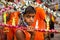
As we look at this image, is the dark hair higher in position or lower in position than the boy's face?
higher

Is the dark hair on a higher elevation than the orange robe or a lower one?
higher

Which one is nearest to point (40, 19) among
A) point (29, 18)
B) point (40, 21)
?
point (40, 21)

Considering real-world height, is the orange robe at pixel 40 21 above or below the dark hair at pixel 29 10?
below

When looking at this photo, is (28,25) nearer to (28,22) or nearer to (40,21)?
(28,22)

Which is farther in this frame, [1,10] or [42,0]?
[42,0]

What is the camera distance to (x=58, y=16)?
2346 millimetres

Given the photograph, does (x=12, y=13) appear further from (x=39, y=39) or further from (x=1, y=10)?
(x=39, y=39)

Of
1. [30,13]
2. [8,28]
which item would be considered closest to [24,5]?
[30,13]

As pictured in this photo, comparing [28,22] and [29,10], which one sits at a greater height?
[29,10]

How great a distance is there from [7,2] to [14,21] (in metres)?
0.21

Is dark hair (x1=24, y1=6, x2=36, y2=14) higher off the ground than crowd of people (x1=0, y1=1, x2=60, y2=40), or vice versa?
dark hair (x1=24, y1=6, x2=36, y2=14)

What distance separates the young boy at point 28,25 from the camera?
7.27 feet

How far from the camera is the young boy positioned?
2217mm

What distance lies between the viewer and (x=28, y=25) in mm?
2242
